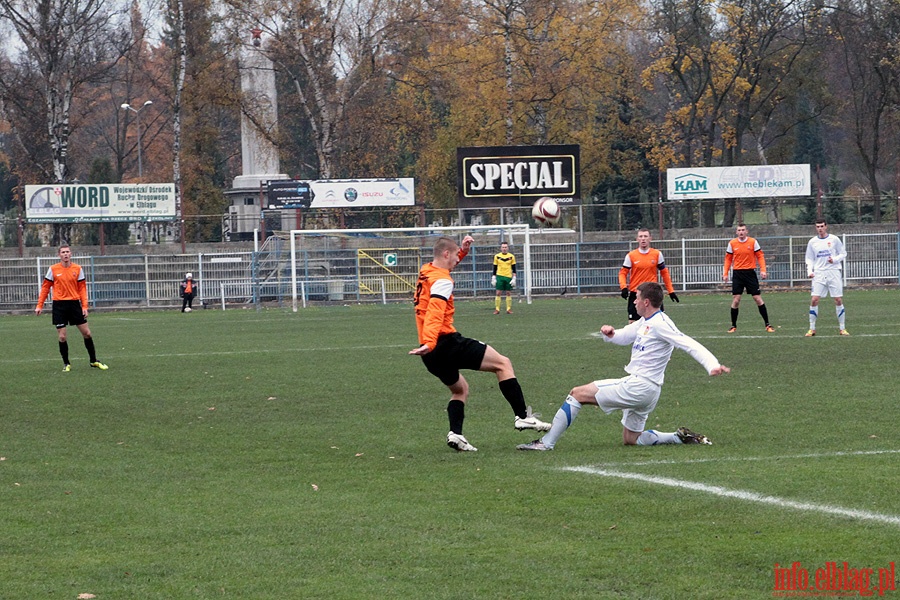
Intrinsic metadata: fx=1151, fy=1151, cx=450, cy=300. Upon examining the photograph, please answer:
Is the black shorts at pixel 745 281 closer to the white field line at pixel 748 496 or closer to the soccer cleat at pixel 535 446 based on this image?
the soccer cleat at pixel 535 446


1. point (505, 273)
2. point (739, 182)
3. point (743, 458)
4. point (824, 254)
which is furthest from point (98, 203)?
point (743, 458)

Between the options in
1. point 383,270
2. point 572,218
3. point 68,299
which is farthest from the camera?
point 572,218

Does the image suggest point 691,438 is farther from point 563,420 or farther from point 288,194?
point 288,194

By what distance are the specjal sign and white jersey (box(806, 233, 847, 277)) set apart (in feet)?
61.8

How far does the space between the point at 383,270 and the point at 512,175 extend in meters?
5.58

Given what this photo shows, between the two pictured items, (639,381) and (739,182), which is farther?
(739,182)

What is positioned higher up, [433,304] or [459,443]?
[433,304]

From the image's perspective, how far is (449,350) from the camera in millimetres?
9445

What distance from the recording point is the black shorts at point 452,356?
945cm

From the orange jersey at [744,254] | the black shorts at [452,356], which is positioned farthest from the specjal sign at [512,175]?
the black shorts at [452,356]

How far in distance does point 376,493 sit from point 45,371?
11208 mm

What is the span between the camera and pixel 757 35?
52.3m

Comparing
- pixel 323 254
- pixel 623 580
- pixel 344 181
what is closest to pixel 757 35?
pixel 344 181

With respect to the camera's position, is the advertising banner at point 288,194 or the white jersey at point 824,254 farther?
the advertising banner at point 288,194
